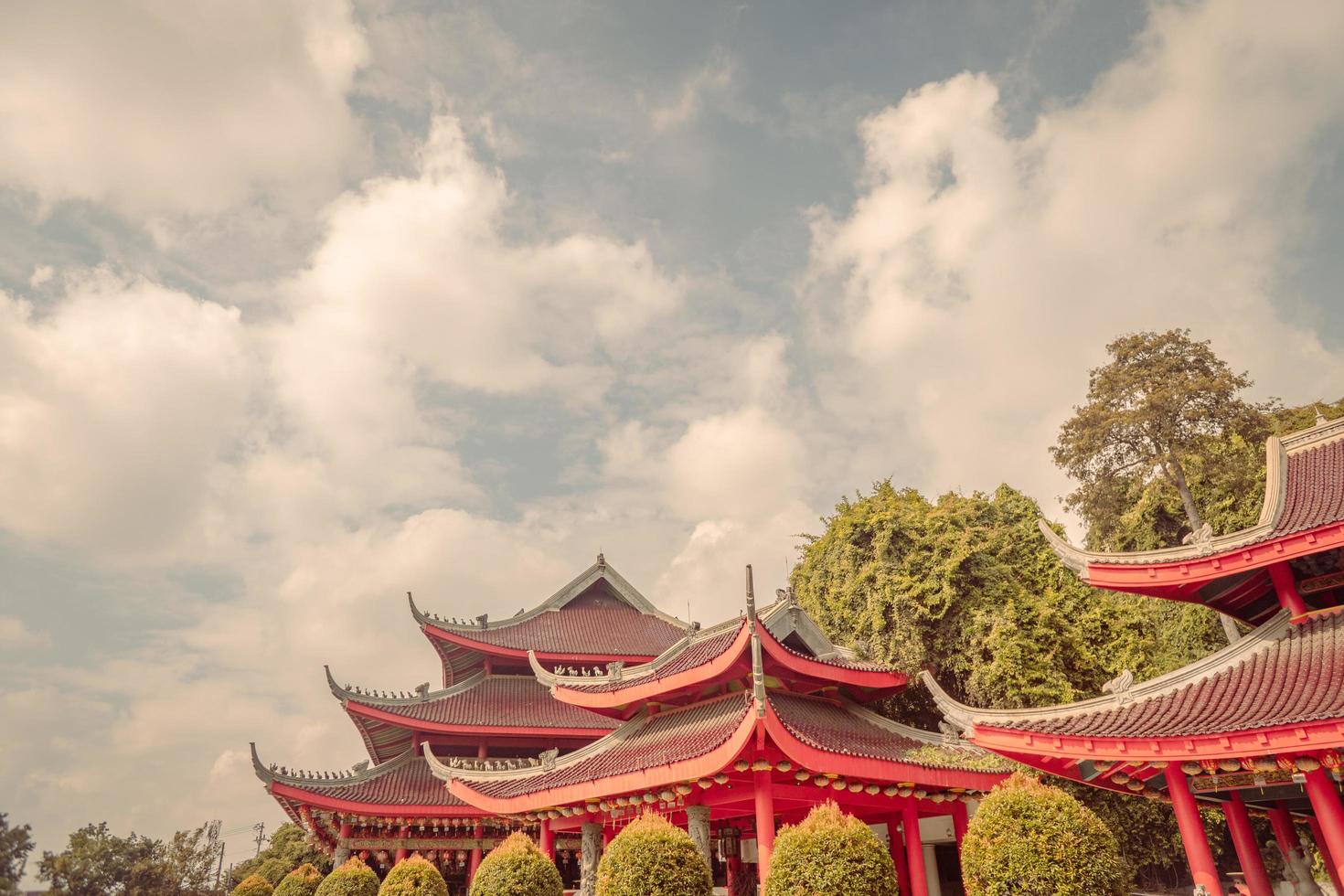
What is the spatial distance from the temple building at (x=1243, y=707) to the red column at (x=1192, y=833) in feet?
0.07

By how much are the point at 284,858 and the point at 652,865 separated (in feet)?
179

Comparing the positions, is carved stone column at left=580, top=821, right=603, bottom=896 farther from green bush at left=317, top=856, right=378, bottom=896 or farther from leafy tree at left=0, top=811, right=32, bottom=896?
leafy tree at left=0, top=811, right=32, bottom=896

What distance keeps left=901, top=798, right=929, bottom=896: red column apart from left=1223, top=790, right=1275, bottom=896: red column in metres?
5.66

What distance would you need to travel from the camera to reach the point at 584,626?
103 feet

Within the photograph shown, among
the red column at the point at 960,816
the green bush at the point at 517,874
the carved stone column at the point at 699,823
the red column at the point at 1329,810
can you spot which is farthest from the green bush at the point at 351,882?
the red column at the point at 1329,810

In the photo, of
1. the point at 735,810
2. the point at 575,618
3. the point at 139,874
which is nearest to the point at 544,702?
the point at 575,618

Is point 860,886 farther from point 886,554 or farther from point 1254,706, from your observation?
point 886,554

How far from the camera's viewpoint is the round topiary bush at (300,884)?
21266 millimetres

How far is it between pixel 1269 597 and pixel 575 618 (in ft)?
78.2

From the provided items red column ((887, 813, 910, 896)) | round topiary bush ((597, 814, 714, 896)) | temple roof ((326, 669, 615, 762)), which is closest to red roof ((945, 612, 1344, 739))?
round topiary bush ((597, 814, 714, 896))

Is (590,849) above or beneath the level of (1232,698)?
beneath

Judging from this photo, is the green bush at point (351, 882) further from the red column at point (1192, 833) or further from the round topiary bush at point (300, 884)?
the red column at point (1192, 833)

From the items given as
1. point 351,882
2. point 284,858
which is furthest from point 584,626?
point 284,858

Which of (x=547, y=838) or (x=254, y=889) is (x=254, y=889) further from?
(x=547, y=838)
